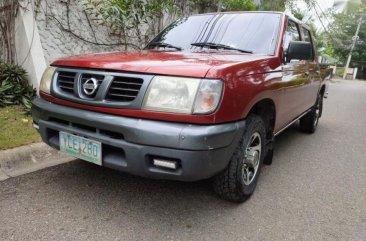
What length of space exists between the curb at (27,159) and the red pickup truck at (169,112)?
821 mm

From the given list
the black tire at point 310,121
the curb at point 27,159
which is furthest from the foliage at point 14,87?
the black tire at point 310,121

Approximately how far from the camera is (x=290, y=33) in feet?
12.3

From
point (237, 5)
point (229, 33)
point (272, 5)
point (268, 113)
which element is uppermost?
point (272, 5)

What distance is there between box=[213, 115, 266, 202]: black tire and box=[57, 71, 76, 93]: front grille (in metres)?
1.33

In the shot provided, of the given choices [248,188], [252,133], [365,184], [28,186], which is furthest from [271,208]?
[28,186]

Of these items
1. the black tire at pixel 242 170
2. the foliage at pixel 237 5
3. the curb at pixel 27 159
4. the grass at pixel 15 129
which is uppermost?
the foliage at pixel 237 5

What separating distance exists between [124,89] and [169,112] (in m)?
0.38

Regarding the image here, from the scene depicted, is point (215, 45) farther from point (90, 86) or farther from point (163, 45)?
point (90, 86)

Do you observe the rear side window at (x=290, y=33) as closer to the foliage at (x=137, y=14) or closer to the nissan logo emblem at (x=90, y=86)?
the nissan logo emblem at (x=90, y=86)

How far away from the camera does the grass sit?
365 cm

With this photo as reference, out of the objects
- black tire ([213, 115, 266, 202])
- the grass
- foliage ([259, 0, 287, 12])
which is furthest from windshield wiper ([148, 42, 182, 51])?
foliage ([259, 0, 287, 12])

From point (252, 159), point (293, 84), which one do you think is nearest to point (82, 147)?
point (252, 159)

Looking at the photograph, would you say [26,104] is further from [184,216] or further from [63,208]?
[184,216]

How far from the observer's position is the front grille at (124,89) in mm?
2266
